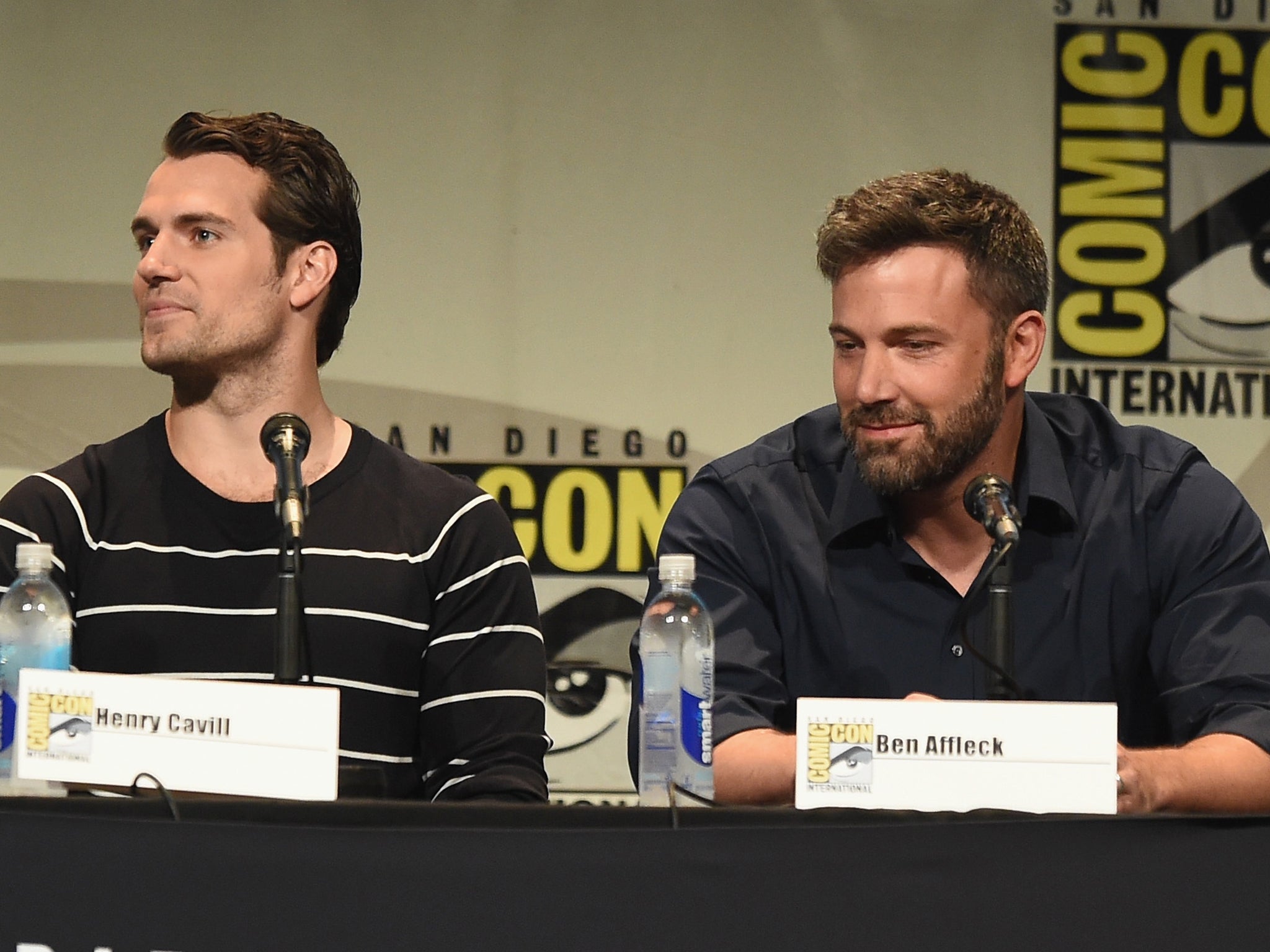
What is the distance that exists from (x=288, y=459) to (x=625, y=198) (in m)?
2.03

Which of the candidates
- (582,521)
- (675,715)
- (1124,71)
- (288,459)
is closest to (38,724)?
(288,459)

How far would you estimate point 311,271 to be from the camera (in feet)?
7.53

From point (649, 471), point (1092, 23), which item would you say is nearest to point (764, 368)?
point (649, 471)

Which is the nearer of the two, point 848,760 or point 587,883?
point 587,883

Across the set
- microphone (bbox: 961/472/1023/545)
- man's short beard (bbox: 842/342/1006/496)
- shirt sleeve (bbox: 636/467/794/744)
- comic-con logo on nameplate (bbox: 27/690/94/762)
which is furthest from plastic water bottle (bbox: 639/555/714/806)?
comic-con logo on nameplate (bbox: 27/690/94/762)

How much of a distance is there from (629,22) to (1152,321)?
4.44ft

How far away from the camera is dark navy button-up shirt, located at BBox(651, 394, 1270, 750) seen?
79.2 inches

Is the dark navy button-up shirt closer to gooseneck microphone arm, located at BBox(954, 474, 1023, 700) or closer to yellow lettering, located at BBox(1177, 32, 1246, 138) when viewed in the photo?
gooseneck microphone arm, located at BBox(954, 474, 1023, 700)

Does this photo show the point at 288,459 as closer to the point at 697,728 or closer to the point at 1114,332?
the point at 697,728

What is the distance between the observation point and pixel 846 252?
205cm

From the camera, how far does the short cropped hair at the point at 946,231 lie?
204 cm

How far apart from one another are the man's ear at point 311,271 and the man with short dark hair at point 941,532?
63cm

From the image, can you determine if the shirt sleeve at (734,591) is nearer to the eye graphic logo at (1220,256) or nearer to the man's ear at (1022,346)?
the man's ear at (1022,346)

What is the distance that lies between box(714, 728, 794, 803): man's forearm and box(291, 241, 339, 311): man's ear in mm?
922
